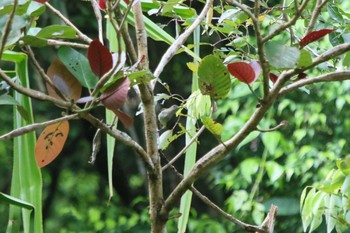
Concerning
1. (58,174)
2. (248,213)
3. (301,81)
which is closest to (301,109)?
(248,213)

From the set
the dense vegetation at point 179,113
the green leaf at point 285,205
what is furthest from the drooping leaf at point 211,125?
the green leaf at point 285,205

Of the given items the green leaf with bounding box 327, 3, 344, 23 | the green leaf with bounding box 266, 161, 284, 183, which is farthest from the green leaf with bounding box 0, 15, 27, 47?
the green leaf with bounding box 266, 161, 284, 183

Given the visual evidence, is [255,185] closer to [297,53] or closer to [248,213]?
[248,213]

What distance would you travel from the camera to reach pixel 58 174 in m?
3.18

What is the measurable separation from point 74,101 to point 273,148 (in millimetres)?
1529

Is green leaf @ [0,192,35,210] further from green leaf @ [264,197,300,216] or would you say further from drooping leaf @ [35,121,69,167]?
green leaf @ [264,197,300,216]

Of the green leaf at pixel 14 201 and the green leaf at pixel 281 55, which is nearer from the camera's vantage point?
the green leaf at pixel 281 55

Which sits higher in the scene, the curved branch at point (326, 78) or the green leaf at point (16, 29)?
the green leaf at point (16, 29)

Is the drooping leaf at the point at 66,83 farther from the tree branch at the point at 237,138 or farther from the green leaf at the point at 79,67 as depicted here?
the tree branch at the point at 237,138

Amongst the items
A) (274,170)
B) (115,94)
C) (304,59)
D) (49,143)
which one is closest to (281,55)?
(304,59)

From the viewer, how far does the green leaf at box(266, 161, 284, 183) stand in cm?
209

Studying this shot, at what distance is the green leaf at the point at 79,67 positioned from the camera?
0.57 meters

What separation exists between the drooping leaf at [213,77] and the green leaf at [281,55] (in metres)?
0.06

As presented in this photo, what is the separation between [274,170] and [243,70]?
1556 mm
